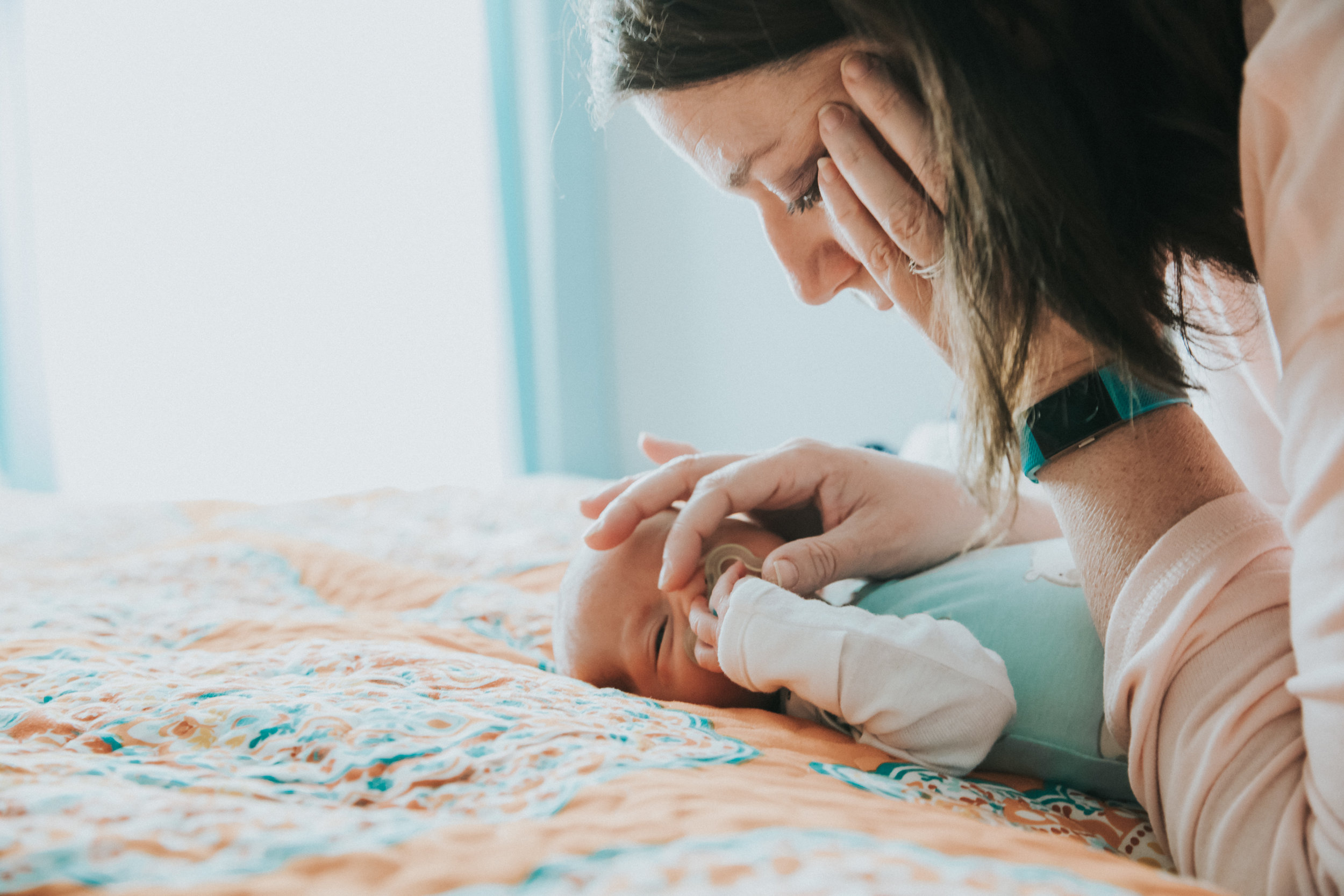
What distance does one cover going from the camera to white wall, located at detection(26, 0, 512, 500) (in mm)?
3035

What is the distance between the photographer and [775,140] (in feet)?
2.49

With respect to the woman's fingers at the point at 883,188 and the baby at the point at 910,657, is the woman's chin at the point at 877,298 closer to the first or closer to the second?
the woman's fingers at the point at 883,188

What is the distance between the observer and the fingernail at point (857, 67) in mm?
673

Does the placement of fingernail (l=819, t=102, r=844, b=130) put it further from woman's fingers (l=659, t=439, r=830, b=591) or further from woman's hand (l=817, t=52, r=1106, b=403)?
woman's fingers (l=659, t=439, r=830, b=591)

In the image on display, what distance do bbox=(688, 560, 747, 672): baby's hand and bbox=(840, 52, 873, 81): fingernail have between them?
45 cm

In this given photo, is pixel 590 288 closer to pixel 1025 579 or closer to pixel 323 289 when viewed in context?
pixel 323 289

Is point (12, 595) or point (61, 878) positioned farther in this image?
point (12, 595)

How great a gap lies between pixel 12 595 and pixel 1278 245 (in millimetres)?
1534

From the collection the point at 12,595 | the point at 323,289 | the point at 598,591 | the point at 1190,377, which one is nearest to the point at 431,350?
the point at 323,289

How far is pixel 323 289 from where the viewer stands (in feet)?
10.6

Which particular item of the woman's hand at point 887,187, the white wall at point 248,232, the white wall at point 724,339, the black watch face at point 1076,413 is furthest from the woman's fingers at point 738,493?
the white wall at point 248,232

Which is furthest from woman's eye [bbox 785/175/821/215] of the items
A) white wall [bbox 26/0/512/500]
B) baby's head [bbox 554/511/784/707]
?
white wall [bbox 26/0/512/500]

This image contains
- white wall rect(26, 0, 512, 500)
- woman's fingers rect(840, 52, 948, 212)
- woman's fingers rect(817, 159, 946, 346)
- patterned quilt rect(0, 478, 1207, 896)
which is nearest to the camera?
patterned quilt rect(0, 478, 1207, 896)

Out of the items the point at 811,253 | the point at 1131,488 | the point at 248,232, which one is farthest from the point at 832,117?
the point at 248,232
